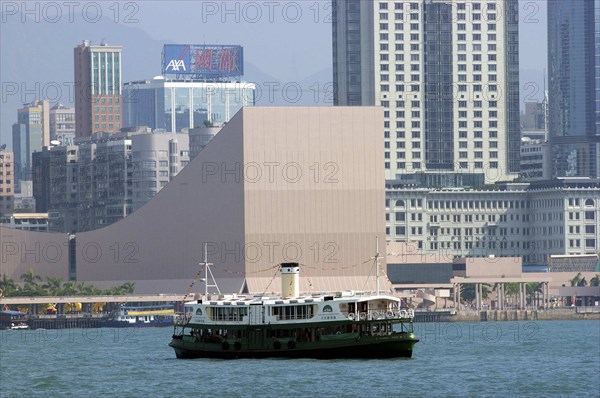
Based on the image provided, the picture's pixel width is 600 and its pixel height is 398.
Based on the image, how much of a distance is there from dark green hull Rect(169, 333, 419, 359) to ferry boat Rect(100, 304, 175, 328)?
7048 cm

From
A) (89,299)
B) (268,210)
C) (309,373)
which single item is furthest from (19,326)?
(309,373)

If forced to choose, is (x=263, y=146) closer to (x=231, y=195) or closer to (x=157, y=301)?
(x=231, y=195)

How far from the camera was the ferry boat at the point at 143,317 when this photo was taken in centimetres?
15412

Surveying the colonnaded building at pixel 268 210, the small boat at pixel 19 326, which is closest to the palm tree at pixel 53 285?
the colonnaded building at pixel 268 210

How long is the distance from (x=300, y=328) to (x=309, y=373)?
7.68 meters

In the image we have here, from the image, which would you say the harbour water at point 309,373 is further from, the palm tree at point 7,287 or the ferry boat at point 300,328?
the palm tree at point 7,287

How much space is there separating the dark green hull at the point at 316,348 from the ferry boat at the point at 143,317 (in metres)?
70.5

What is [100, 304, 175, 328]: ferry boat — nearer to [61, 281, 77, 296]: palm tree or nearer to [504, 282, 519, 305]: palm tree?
[61, 281, 77, 296]: palm tree

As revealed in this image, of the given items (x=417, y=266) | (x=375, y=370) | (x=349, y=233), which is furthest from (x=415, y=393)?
(x=417, y=266)

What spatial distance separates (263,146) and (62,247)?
71.6 feet

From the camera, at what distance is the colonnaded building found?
532 ft

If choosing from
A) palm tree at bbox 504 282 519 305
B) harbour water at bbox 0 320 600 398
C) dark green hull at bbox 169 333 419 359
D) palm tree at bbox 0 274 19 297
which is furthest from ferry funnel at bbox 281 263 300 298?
palm tree at bbox 504 282 519 305

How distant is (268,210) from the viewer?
162m

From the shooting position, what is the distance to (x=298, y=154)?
538ft
